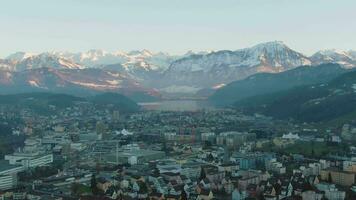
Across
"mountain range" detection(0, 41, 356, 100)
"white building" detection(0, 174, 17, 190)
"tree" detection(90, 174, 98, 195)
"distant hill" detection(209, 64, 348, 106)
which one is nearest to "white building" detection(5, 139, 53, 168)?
"white building" detection(0, 174, 17, 190)

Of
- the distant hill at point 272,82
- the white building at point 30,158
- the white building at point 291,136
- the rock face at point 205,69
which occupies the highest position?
the rock face at point 205,69

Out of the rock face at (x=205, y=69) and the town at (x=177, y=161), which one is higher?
the rock face at (x=205, y=69)

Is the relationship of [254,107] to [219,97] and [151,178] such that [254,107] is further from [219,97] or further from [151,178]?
[151,178]

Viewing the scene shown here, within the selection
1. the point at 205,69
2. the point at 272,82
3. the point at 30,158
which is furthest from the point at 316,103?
the point at 205,69

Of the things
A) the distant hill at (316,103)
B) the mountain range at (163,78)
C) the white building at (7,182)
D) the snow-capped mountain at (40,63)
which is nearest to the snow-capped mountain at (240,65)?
the mountain range at (163,78)

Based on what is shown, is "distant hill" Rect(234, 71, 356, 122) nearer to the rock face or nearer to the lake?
the lake

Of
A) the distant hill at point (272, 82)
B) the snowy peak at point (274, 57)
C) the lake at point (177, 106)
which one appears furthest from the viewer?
the snowy peak at point (274, 57)

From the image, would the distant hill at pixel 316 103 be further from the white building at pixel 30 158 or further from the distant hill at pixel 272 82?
the white building at pixel 30 158

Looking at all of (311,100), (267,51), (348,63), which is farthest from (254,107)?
(267,51)
